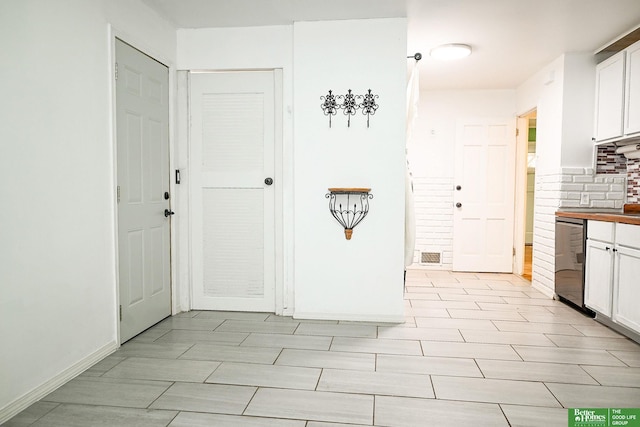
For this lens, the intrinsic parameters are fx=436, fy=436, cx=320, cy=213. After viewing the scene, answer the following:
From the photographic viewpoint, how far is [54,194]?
2318 millimetres

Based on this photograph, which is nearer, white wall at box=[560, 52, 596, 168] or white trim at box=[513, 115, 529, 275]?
white wall at box=[560, 52, 596, 168]

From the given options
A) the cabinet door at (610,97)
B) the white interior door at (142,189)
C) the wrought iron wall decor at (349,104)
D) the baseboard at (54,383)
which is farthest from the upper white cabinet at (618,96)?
the baseboard at (54,383)

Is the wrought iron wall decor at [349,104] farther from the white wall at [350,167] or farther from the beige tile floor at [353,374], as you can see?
the beige tile floor at [353,374]

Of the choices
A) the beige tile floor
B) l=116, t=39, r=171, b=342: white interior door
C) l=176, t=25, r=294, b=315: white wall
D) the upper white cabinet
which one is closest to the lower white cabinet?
the beige tile floor

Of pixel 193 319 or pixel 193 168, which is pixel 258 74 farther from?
pixel 193 319

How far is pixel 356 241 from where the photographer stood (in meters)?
3.60

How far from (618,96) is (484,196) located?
2158 millimetres

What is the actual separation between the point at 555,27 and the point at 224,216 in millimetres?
3204

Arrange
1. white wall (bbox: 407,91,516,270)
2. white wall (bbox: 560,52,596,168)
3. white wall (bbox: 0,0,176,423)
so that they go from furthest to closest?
white wall (bbox: 407,91,516,270) → white wall (bbox: 560,52,596,168) → white wall (bbox: 0,0,176,423)

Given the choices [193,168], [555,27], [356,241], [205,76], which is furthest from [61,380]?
[555,27]

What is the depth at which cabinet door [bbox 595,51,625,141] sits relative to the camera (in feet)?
12.6

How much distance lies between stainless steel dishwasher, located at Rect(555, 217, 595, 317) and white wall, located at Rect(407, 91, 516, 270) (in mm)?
1753

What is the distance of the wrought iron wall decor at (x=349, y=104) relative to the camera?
3.52 meters

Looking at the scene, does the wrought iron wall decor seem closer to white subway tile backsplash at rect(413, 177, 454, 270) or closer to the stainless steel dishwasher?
the stainless steel dishwasher
